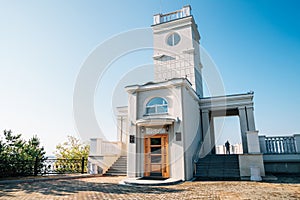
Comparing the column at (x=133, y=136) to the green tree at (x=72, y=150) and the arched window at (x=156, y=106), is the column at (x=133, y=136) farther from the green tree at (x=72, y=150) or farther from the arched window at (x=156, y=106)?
the green tree at (x=72, y=150)

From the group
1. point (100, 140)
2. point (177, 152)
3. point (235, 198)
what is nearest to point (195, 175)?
point (177, 152)

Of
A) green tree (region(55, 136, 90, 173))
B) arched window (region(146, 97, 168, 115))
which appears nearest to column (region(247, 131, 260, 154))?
arched window (region(146, 97, 168, 115))

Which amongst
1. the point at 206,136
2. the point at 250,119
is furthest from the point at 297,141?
the point at 206,136

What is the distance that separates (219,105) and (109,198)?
33.6 ft

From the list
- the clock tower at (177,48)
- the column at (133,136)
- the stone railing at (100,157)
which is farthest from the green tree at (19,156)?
the clock tower at (177,48)

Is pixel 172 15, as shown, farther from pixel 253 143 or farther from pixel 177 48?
pixel 253 143

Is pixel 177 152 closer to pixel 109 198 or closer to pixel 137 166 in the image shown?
pixel 137 166

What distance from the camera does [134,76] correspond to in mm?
11898

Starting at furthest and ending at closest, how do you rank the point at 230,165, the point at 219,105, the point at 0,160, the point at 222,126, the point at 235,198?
the point at 222,126
the point at 219,105
the point at 230,165
the point at 0,160
the point at 235,198

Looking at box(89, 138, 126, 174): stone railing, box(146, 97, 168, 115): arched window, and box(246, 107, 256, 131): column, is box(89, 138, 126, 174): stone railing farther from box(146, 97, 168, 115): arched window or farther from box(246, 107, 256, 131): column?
box(246, 107, 256, 131): column

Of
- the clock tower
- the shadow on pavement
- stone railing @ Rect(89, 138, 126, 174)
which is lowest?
the shadow on pavement

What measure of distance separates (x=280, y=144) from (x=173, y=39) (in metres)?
10.2

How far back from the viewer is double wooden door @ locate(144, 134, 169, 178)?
9.30 m

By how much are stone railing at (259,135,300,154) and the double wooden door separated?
596 cm
